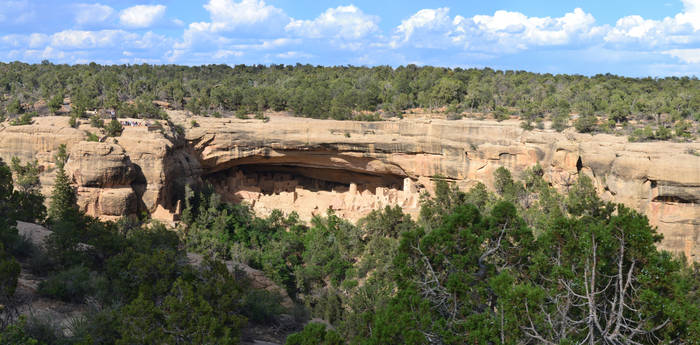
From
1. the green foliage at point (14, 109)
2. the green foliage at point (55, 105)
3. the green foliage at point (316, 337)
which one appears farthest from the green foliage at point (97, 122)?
the green foliage at point (316, 337)

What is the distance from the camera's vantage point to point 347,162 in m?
32.9

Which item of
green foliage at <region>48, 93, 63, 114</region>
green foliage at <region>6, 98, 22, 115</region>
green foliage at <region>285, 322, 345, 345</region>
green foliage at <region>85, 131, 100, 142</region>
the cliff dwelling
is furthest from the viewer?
green foliage at <region>6, 98, 22, 115</region>

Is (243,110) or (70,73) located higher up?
(70,73)

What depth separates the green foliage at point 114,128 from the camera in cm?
2673

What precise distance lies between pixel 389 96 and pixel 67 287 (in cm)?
3501

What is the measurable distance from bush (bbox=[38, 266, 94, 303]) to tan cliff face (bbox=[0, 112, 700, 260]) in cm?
1181

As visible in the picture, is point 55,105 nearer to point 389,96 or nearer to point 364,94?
point 364,94

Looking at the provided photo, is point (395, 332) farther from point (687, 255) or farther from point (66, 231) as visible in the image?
point (687, 255)

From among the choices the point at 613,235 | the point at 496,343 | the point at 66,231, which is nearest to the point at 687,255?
the point at 613,235

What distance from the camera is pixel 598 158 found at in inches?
1010

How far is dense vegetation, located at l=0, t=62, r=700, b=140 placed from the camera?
3303 cm

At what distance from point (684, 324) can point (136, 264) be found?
1116cm

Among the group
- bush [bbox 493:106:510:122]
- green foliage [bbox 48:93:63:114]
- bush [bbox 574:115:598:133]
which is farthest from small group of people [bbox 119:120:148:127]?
bush [bbox 574:115:598:133]

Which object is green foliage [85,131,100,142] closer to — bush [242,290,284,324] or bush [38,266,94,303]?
bush [38,266,94,303]
